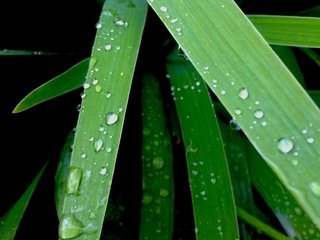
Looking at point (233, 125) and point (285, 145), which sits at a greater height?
point (233, 125)

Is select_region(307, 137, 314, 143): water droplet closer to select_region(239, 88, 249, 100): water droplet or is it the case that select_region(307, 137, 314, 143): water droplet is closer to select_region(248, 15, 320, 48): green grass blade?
select_region(239, 88, 249, 100): water droplet

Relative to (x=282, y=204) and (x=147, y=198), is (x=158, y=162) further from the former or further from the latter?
(x=282, y=204)

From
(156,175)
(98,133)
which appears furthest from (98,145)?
(156,175)

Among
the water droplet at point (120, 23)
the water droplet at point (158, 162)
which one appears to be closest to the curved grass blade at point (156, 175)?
the water droplet at point (158, 162)

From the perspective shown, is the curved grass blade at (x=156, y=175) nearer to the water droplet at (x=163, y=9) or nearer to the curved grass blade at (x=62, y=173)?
the curved grass blade at (x=62, y=173)

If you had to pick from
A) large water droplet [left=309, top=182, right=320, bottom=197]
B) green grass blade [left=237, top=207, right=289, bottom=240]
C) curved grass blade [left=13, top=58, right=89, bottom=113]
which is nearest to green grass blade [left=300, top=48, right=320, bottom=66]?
green grass blade [left=237, top=207, right=289, bottom=240]

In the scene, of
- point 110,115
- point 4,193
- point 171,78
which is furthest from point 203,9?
point 4,193
